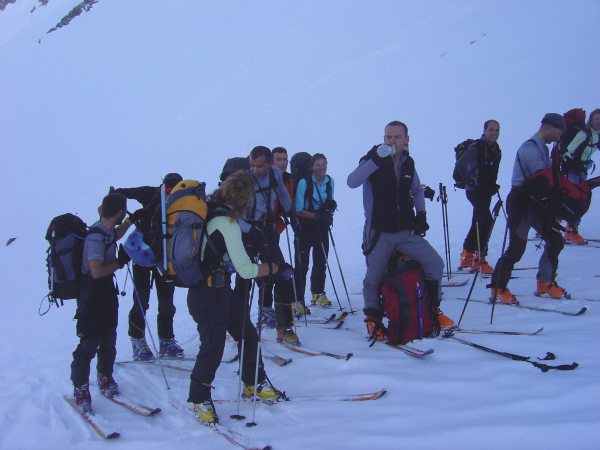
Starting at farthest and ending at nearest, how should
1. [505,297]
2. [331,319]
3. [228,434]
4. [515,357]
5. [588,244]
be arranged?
[588,244] → [331,319] → [505,297] → [515,357] → [228,434]

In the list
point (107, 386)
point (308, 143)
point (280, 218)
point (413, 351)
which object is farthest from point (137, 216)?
point (308, 143)

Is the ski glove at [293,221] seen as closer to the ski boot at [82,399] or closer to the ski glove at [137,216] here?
the ski glove at [137,216]

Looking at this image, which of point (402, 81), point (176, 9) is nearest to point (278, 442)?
point (402, 81)

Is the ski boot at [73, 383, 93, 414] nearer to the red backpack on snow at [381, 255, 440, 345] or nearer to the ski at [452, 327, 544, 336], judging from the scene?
the red backpack on snow at [381, 255, 440, 345]

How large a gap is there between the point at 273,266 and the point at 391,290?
135 centimetres

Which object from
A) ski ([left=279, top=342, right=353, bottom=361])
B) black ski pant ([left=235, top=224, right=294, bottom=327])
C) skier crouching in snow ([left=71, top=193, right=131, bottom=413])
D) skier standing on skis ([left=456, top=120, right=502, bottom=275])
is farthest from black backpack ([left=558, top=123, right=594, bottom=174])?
skier crouching in snow ([left=71, top=193, right=131, bottom=413])

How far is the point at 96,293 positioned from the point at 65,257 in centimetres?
40

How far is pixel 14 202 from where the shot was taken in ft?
62.6

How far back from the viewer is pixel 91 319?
4172mm

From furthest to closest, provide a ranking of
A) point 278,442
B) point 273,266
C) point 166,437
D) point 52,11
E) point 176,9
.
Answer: point 52,11
point 176,9
point 273,266
point 166,437
point 278,442

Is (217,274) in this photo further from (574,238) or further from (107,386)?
(574,238)

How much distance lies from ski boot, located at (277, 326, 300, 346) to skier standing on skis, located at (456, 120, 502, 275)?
9.04 ft


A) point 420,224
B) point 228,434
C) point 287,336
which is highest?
point 420,224

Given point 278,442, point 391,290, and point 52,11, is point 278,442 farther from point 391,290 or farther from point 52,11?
point 52,11
